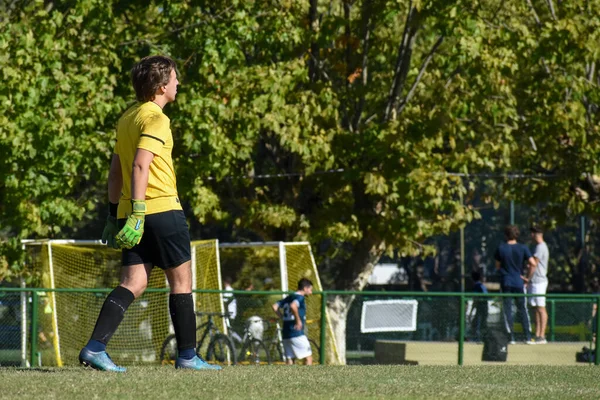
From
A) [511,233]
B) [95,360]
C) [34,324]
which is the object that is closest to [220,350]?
[34,324]

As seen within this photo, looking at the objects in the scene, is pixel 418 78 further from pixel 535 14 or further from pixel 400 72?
pixel 535 14

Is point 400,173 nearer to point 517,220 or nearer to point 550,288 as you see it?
point 550,288

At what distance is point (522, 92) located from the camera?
20.8m

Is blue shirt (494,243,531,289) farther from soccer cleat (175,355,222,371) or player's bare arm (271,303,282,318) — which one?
soccer cleat (175,355,222,371)

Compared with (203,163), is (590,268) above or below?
below

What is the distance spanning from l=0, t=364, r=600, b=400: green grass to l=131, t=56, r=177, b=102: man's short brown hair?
5.75 ft

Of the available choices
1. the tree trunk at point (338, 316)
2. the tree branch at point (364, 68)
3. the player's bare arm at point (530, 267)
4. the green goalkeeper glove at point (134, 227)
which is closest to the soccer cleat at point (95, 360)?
the green goalkeeper glove at point (134, 227)

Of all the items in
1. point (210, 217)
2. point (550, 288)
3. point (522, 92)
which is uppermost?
point (522, 92)

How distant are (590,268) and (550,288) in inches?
306

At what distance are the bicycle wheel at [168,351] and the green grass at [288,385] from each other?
779cm

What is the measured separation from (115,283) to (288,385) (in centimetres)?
1179

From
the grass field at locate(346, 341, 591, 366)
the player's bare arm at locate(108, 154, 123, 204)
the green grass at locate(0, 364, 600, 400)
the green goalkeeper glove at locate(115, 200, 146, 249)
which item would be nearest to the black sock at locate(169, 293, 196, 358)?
the green grass at locate(0, 364, 600, 400)

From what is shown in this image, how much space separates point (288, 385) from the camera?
20.8ft

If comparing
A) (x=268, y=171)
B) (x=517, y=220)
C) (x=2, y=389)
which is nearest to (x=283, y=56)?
(x=268, y=171)
